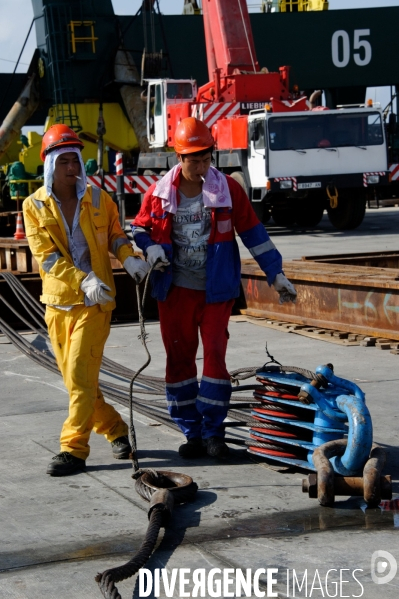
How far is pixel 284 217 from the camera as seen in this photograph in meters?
21.2

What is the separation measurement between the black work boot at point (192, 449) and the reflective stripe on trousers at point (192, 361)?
0.14 ft

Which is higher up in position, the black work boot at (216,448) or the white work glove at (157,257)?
the white work glove at (157,257)

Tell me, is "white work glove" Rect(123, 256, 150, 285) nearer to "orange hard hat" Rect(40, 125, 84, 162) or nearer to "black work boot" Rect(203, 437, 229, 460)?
"orange hard hat" Rect(40, 125, 84, 162)

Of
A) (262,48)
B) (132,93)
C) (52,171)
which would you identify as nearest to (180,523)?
(52,171)

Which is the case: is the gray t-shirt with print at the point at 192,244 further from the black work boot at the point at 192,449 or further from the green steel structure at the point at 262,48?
the green steel structure at the point at 262,48

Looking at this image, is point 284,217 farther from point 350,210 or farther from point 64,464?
point 64,464

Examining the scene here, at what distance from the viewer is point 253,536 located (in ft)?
13.1

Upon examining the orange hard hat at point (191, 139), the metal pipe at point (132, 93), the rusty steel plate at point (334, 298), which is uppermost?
the metal pipe at point (132, 93)

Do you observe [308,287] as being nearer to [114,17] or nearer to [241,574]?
[241,574]

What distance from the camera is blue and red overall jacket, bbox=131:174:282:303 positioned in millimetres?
5254

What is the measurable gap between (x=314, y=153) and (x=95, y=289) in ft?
44.3

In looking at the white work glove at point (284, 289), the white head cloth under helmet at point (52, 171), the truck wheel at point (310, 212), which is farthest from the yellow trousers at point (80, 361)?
the truck wheel at point (310, 212)

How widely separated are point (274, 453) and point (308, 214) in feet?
51.9

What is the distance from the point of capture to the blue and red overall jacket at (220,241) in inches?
207
